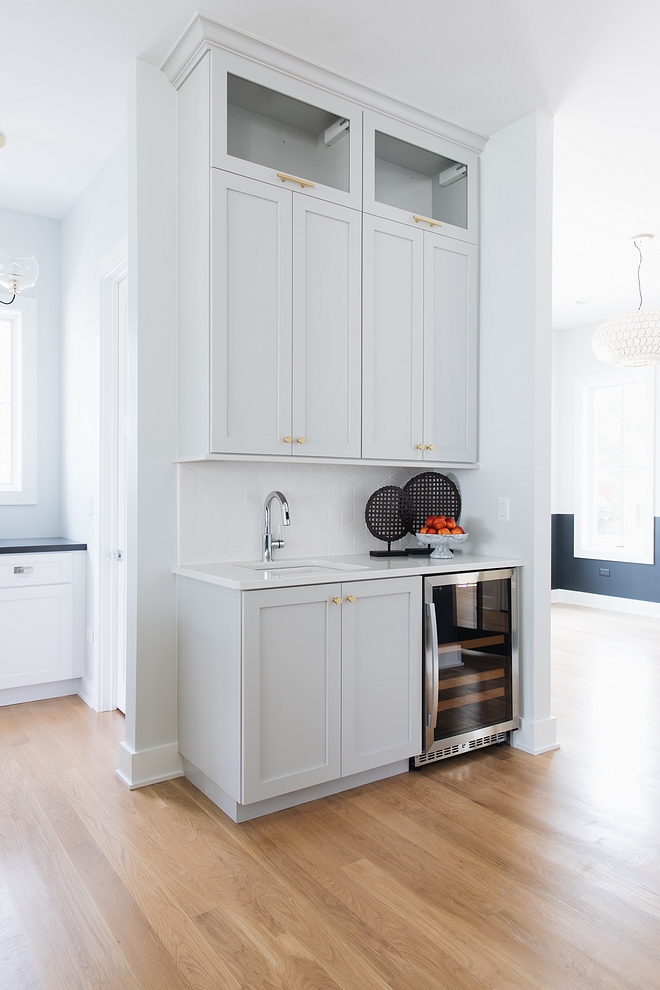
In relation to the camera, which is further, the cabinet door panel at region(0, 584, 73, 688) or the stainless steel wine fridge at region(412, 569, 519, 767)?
the cabinet door panel at region(0, 584, 73, 688)

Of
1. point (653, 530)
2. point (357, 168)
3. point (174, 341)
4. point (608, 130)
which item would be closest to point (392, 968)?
point (174, 341)

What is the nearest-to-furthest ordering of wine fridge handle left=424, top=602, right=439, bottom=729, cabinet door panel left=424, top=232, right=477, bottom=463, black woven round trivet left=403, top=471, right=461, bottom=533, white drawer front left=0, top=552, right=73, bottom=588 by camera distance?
wine fridge handle left=424, top=602, right=439, bottom=729
cabinet door panel left=424, top=232, right=477, bottom=463
black woven round trivet left=403, top=471, right=461, bottom=533
white drawer front left=0, top=552, right=73, bottom=588

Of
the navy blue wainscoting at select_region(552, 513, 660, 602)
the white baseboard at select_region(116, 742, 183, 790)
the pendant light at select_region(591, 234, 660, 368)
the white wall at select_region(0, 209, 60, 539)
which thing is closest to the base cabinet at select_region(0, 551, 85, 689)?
the white wall at select_region(0, 209, 60, 539)

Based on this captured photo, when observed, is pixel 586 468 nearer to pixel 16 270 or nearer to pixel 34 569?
pixel 34 569

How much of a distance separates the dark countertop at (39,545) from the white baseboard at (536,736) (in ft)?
8.14

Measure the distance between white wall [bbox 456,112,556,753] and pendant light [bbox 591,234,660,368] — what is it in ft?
4.94

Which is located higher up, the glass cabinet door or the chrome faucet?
the chrome faucet

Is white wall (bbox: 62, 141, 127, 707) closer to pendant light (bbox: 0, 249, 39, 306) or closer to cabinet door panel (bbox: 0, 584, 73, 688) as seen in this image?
cabinet door panel (bbox: 0, 584, 73, 688)

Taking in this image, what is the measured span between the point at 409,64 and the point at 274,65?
21.1 inches

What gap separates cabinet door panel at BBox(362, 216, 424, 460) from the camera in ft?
9.46

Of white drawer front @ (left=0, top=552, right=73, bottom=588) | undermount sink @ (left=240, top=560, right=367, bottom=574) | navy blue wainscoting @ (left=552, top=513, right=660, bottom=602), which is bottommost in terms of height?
navy blue wainscoting @ (left=552, top=513, right=660, bottom=602)

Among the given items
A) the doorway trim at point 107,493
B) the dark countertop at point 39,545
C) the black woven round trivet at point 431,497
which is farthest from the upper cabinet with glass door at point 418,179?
the dark countertop at point 39,545

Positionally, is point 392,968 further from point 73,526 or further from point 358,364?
point 73,526

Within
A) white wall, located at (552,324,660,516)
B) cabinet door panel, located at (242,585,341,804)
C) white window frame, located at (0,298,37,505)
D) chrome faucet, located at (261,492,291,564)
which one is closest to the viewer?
cabinet door panel, located at (242,585,341,804)
